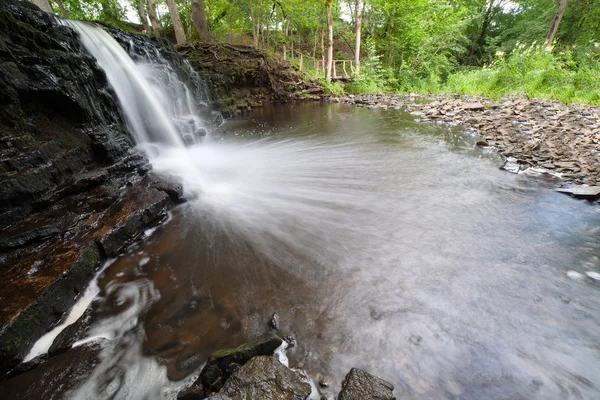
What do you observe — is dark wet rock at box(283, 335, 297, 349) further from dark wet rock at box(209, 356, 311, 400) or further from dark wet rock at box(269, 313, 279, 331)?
dark wet rock at box(209, 356, 311, 400)

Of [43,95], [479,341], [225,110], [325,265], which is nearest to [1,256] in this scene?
[43,95]

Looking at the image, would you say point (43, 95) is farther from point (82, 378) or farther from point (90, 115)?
point (82, 378)

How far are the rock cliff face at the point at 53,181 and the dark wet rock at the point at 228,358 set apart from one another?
4.57ft

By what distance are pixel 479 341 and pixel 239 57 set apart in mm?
15957

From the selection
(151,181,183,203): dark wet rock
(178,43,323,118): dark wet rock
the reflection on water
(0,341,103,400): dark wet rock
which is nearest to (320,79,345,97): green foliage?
(178,43,323,118): dark wet rock

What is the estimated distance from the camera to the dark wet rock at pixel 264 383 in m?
1.36

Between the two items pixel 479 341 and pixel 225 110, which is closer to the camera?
pixel 479 341

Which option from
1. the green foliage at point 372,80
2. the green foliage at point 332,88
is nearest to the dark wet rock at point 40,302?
the green foliage at point 332,88

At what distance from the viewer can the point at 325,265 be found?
2551 mm

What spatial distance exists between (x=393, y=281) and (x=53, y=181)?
4.29m

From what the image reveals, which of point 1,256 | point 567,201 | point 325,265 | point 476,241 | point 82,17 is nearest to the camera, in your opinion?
point 1,256

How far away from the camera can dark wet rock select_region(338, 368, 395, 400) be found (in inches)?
55.1

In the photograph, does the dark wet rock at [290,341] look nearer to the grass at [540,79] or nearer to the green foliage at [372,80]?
the grass at [540,79]

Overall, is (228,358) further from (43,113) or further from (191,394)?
(43,113)
